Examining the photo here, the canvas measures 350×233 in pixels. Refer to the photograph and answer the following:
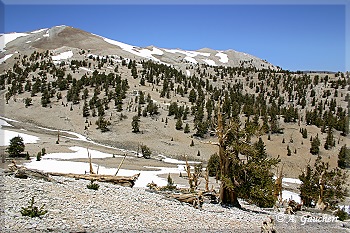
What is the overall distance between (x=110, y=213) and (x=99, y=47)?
89087mm

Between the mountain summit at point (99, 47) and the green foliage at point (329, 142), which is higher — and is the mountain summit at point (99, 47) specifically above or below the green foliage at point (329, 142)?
above

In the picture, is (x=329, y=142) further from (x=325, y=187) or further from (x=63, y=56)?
(x=63, y=56)

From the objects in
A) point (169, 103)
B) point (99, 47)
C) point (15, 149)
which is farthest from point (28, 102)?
point (99, 47)

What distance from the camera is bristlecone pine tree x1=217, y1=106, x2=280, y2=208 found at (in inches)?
579

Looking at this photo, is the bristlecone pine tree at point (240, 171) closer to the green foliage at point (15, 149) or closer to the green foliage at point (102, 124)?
the green foliage at point (15, 149)

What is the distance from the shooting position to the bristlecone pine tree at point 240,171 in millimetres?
14711

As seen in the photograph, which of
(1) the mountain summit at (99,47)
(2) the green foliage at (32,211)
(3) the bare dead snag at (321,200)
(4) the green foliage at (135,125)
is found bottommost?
(3) the bare dead snag at (321,200)

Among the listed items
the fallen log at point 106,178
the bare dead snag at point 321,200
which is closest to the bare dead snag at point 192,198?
the fallen log at point 106,178

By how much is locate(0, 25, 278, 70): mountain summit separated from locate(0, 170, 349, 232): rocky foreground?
250ft

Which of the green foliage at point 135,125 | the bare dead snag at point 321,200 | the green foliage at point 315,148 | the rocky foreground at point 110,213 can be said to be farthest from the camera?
the green foliage at point 135,125

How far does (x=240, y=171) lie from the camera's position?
15.1 metres

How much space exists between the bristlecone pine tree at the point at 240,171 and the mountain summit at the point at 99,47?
73861 mm

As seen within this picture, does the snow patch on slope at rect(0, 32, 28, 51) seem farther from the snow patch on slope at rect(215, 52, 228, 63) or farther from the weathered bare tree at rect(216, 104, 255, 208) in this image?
the weathered bare tree at rect(216, 104, 255, 208)

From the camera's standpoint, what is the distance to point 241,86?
65.7 meters
